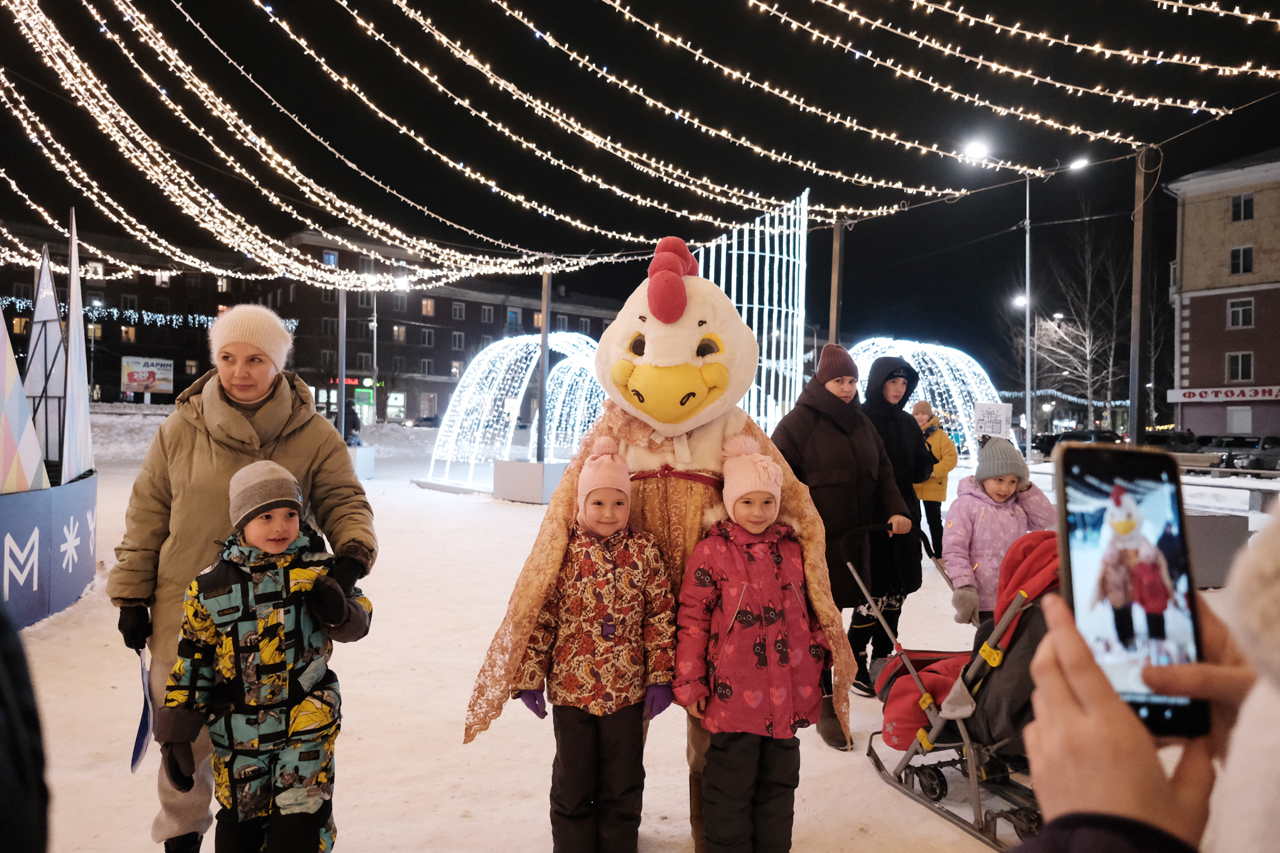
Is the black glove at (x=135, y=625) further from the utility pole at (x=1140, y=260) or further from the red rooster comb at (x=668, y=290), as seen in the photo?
the utility pole at (x=1140, y=260)

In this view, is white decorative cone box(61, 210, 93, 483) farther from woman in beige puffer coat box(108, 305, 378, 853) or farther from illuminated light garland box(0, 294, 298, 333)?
illuminated light garland box(0, 294, 298, 333)

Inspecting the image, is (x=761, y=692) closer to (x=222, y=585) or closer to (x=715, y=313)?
(x=715, y=313)

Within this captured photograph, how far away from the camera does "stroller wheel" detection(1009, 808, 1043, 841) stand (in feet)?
8.68

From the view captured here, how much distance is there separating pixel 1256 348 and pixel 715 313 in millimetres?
31248

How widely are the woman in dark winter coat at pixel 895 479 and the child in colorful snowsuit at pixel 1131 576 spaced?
3.17 m

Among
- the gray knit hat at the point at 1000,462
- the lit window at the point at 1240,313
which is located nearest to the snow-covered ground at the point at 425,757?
the gray knit hat at the point at 1000,462

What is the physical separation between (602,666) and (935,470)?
16.8 feet

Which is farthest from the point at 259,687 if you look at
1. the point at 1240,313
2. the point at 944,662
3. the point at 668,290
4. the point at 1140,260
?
the point at 1240,313

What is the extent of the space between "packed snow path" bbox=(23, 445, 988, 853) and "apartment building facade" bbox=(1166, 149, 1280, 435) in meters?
27.6

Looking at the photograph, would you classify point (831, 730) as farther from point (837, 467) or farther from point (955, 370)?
point (955, 370)

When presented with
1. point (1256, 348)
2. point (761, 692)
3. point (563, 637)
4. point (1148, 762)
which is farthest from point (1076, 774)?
point (1256, 348)

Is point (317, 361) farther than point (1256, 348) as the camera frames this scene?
Yes

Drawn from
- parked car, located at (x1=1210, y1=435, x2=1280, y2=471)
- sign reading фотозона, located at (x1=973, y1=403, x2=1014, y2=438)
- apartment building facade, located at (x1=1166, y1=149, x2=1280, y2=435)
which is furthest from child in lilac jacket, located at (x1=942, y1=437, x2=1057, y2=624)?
apartment building facade, located at (x1=1166, y1=149, x2=1280, y2=435)

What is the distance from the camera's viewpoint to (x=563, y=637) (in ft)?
8.33
